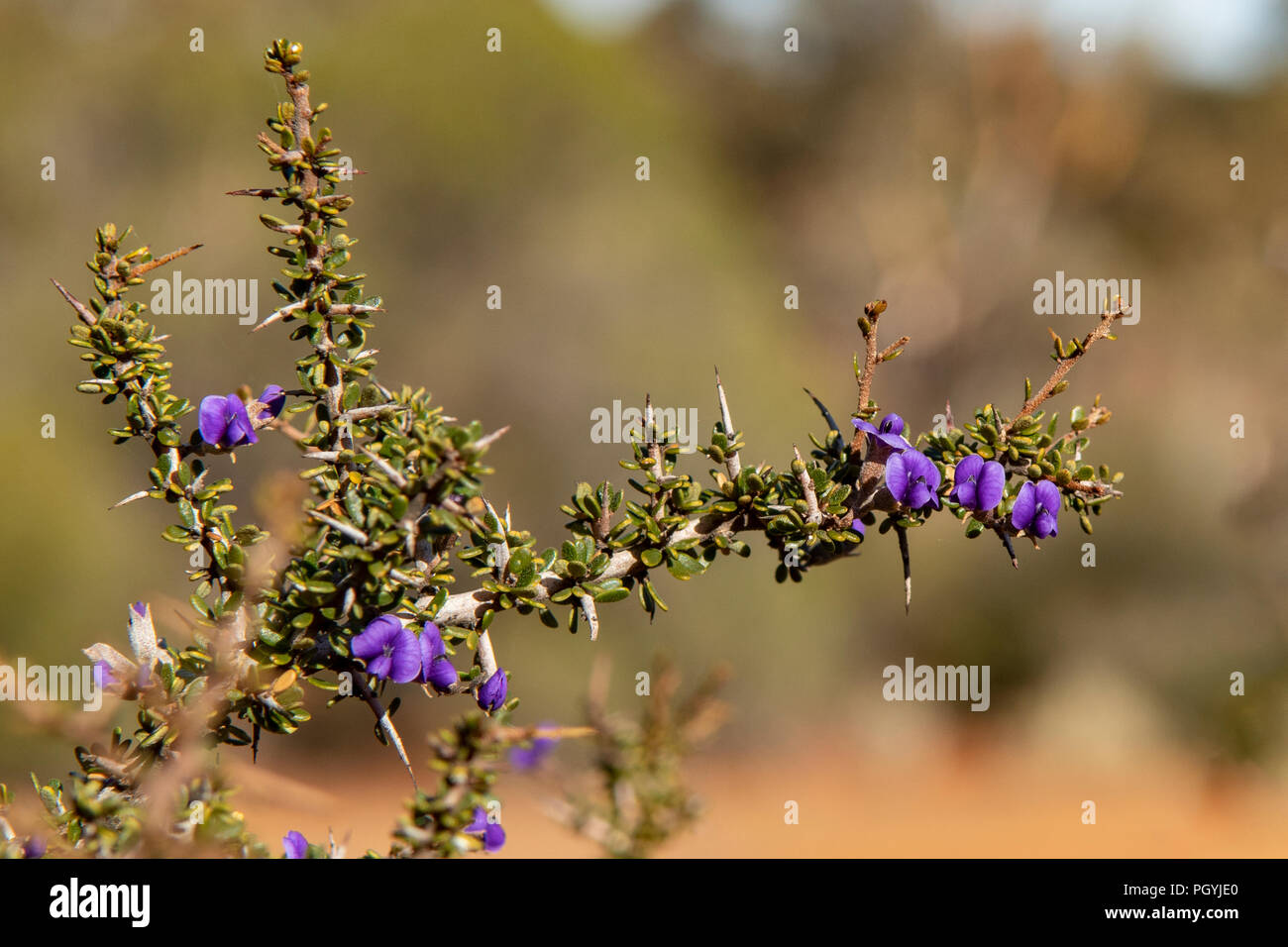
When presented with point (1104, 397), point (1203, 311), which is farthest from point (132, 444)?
point (1203, 311)

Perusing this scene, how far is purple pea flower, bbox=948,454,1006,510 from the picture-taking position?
225 cm

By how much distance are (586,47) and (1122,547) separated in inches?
436

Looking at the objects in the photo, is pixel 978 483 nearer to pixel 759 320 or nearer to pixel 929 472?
pixel 929 472

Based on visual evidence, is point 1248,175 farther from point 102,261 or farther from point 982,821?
point 102,261

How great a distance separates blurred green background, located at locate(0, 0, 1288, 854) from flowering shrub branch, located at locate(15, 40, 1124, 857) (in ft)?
26.5

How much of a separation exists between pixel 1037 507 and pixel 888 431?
1.21 ft

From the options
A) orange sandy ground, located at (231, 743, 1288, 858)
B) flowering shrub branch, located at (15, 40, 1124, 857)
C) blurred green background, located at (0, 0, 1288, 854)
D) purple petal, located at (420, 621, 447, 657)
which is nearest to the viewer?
flowering shrub branch, located at (15, 40, 1124, 857)

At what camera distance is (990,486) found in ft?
7.38

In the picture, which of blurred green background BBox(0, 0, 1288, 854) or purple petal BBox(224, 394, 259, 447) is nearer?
purple petal BBox(224, 394, 259, 447)

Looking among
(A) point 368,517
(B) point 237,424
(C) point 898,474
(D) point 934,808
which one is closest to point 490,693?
(A) point 368,517

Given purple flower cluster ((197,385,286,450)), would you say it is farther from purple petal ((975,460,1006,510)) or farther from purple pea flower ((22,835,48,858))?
purple petal ((975,460,1006,510))

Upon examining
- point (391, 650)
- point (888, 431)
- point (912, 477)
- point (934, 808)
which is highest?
point (888, 431)

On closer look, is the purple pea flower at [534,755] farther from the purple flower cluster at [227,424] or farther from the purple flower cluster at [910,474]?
the purple flower cluster at [910,474]

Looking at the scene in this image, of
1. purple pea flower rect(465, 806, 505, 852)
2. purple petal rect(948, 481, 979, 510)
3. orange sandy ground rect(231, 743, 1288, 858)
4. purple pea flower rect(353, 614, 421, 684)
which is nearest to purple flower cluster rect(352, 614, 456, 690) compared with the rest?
purple pea flower rect(353, 614, 421, 684)
